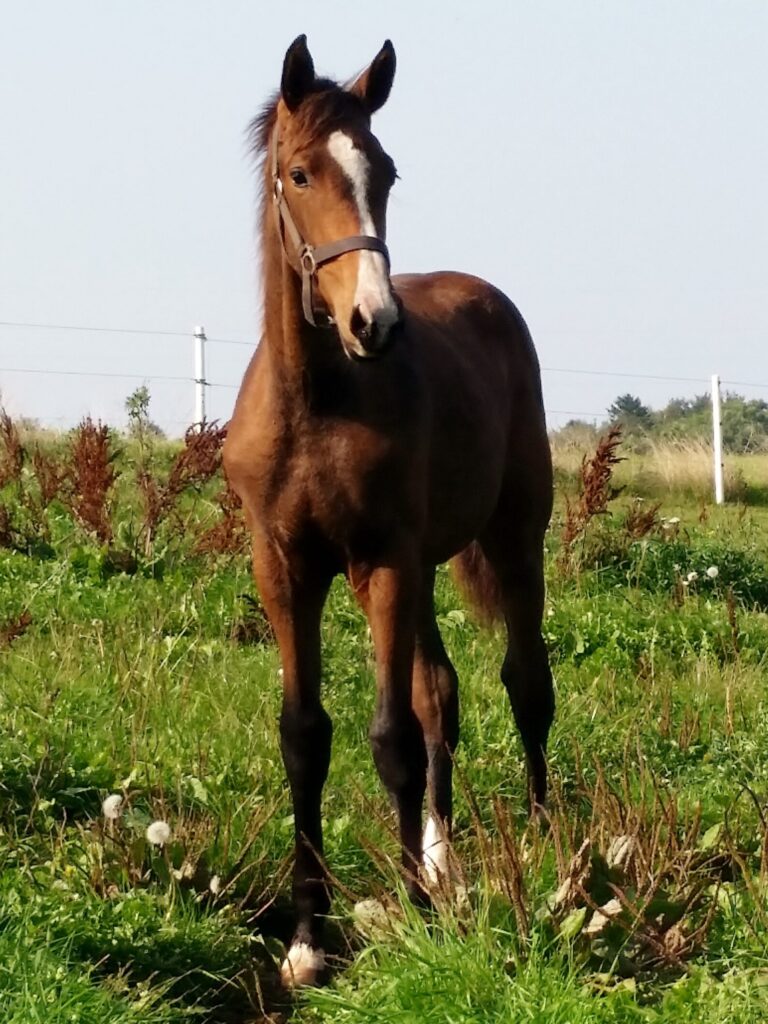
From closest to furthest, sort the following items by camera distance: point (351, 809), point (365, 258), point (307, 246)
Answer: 1. point (365, 258)
2. point (307, 246)
3. point (351, 809)

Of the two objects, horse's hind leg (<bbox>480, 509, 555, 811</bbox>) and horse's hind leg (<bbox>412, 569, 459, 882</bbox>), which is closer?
horse's hind leg (<bbox>412, 569, 459, 882</bbox>)

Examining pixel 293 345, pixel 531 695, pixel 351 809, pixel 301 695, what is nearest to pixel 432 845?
pixel 351 809

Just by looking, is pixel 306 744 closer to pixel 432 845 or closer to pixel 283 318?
pixel 432 845

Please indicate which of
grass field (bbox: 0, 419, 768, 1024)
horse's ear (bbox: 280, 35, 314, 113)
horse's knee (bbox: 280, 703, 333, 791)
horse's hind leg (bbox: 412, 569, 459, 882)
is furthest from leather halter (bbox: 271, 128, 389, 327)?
horse's hind leg (bbox: 412, 569, 459, 882)

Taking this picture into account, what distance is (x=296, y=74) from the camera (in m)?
4.20

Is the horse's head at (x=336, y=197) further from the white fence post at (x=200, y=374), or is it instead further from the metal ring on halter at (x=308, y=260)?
the white fence post at (x=200, y=374)

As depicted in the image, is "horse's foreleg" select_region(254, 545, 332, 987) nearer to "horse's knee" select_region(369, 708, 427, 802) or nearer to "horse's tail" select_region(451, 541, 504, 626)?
"horse's knee" select_region(369, 708, 427, 802)

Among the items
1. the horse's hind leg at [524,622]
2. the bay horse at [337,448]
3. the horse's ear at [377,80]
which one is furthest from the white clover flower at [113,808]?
the horse's ear at [377,80]

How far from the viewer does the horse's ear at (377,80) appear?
4371 millimetres

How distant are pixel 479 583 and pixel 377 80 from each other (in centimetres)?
242

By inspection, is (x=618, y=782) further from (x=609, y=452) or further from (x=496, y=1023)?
(x=609, y=452)

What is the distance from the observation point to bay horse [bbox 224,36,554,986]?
399 centimetres

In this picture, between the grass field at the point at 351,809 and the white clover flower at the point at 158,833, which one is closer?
the grass field at the point at 351,809

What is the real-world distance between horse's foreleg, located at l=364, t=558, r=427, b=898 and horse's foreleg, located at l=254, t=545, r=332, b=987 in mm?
187
